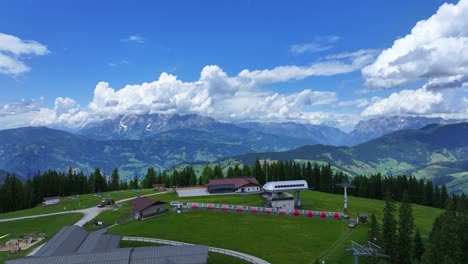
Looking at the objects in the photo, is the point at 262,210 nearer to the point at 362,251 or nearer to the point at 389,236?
the point at 389,236

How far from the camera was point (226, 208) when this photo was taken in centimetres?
9731

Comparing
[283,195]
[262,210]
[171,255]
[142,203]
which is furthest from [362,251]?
[142,203]

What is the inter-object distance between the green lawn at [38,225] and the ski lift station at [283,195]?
194 feet

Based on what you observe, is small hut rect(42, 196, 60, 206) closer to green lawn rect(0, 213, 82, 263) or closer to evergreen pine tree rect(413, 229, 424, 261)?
green lawn rect(0, 213, 82, 263)

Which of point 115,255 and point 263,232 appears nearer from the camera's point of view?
point 115,255

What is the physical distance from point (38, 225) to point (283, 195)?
240ft

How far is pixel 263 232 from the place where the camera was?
255 feet

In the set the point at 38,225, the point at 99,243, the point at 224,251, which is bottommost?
the point at 224,251

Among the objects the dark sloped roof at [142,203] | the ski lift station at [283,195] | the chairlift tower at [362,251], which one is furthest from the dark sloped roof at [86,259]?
the ski lift station at [283,195]

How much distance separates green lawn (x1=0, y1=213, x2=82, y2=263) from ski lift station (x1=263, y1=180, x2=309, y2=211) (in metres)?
59.3

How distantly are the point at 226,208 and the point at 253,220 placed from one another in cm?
1152

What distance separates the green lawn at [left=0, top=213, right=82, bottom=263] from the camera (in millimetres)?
83062

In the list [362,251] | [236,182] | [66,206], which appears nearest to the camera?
[362,251]

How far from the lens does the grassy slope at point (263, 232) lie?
64.9 meters
